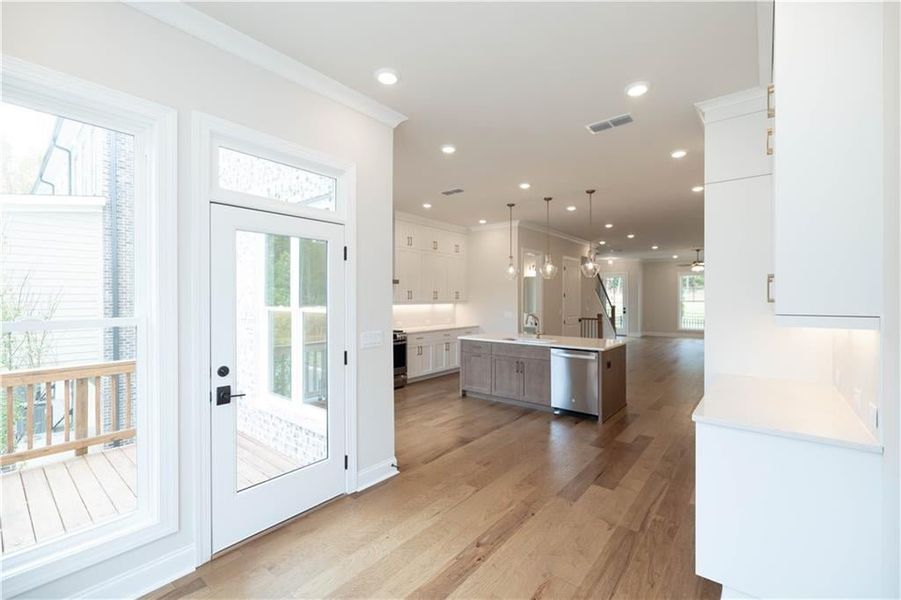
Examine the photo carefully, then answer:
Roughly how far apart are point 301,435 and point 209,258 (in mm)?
1312

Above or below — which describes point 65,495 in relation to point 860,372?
below

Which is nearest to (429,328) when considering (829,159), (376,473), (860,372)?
(376,473)

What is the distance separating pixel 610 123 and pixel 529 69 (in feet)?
3.87

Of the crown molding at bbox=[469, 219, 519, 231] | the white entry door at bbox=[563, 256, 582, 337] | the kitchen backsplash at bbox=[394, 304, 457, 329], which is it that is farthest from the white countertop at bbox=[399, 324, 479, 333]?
the white entry door at bbox=[563, 256, 582, 337]

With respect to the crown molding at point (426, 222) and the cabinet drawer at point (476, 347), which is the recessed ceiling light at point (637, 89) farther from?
the crown molding at point (426, 222)

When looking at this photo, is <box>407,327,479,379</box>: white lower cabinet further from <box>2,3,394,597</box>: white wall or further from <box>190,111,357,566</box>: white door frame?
<box>190,111,357,566</box>: white door frame

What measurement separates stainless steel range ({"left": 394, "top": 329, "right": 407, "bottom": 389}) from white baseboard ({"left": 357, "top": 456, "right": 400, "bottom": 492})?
3.27m

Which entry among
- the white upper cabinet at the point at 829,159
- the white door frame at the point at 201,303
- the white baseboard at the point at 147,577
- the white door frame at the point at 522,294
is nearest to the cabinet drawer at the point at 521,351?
the white door frame at the point at 522,294

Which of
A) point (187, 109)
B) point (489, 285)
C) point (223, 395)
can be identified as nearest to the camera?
point (187, 109)

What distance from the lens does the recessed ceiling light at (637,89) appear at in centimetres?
282

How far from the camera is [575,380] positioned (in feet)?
16.0

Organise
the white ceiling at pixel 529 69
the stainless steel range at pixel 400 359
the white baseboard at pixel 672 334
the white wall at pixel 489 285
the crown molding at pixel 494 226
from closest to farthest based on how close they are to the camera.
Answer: the white ceiling at pixel 529 69
the stainless steel range at pixel 400 359
the crown molding at pixel 494 226
the white wall at pixel 489 285
the white baseboard at pixel 672 334

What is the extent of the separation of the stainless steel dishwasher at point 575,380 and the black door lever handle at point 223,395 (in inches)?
149

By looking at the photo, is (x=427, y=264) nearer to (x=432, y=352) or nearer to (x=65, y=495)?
(x=432, y=352)
